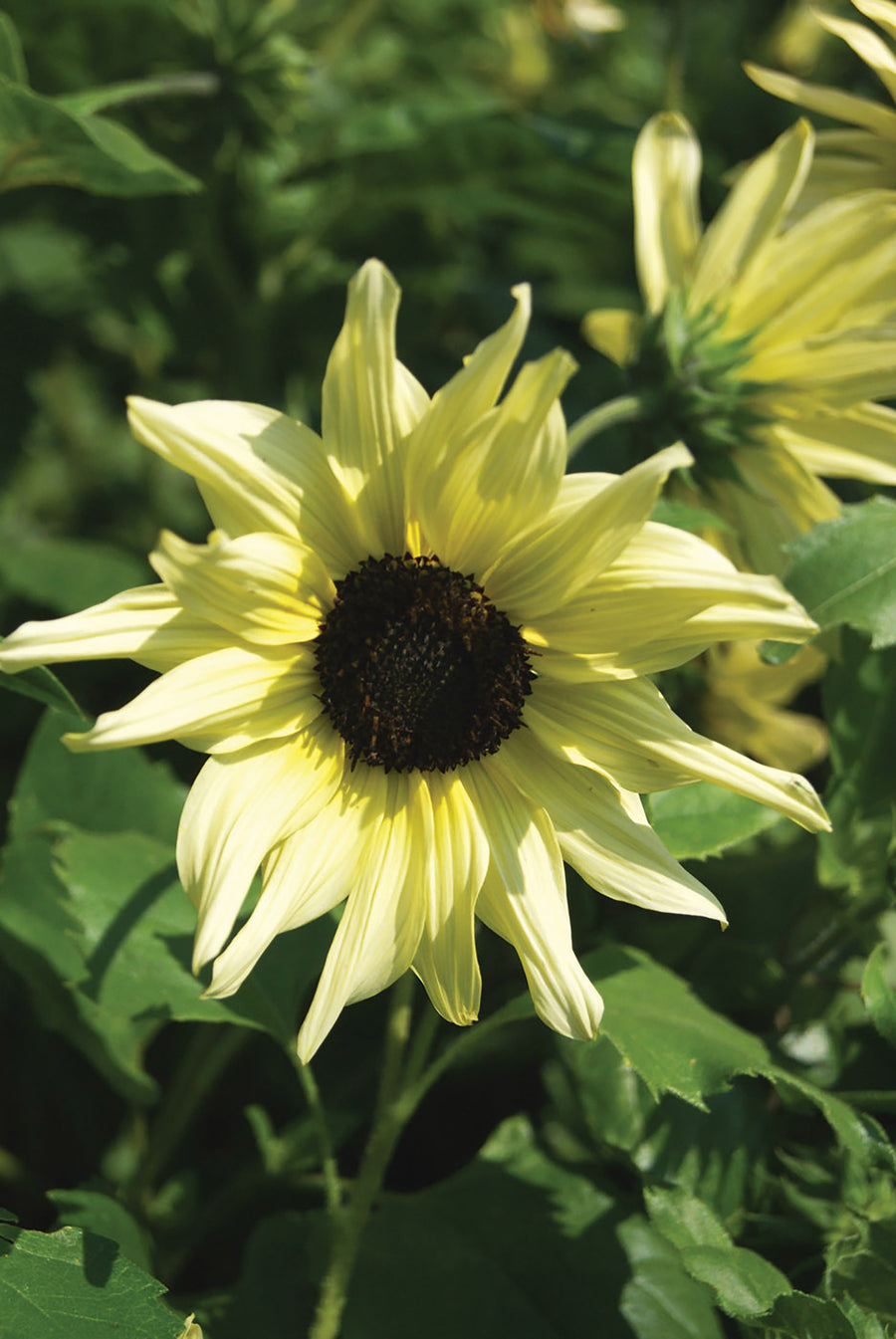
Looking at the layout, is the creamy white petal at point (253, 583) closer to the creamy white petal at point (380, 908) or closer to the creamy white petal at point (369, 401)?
the creamy white petal at point (369, 401)

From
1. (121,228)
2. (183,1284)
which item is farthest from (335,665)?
(121,228)

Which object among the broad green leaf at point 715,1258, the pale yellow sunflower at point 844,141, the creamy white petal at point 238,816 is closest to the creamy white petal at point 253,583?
the creamy white petal at point 238,816

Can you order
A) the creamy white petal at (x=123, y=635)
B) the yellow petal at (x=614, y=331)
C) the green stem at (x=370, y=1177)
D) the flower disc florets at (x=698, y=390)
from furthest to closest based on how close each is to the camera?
1. the yellow petal at (x=614, y=331)
2. the flower disc florets at (x=698, y=390)
3. the green stem at (x=370, y=1177)
4. the creamy white petal at (x=123, y=635)

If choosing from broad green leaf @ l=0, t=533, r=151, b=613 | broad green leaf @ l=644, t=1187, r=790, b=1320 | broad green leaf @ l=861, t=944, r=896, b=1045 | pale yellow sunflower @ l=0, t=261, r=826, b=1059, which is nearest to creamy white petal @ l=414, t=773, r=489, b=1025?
pale yellow sunflower @ l=0, t=261, r=826, b=1059

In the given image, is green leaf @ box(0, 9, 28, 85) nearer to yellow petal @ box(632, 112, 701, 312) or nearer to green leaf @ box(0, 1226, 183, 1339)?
yellow petal @ box(632, 112, 701, 312)

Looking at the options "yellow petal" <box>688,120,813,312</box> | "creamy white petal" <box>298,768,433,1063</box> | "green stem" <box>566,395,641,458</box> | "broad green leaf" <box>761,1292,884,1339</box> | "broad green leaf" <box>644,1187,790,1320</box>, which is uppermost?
"yellow petal" <box>688,120,813,312</box>

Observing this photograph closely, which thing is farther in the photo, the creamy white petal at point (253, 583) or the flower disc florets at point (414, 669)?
the flower disc florets at point (414, 669)
